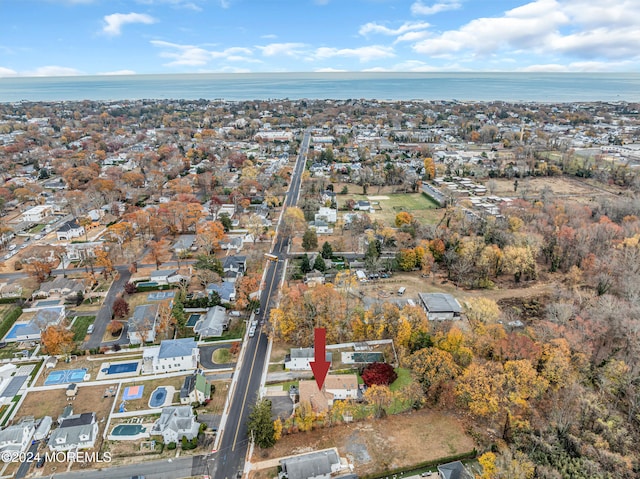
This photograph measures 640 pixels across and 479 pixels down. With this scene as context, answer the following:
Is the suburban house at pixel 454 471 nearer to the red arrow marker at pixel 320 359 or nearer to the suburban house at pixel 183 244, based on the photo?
the red arrow marker at pixel 320 359

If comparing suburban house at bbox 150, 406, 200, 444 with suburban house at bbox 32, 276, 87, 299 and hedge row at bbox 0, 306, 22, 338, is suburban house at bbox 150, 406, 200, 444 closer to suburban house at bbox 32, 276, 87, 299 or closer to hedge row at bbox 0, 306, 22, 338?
hedge row at bbox 0, 306, 22, 338

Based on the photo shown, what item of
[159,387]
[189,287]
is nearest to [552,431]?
[159,387]

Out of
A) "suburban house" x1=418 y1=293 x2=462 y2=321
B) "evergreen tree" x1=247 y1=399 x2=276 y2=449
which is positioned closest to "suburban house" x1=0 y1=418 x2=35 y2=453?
"evergreen tree" x1=247 y1=399 x2=276 y2=449

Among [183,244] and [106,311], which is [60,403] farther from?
[183,244]

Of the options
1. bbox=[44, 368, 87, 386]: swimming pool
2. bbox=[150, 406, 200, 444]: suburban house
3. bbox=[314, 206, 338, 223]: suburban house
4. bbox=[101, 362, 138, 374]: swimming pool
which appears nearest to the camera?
bbox=[150, 406, 200, 444]: suburban house

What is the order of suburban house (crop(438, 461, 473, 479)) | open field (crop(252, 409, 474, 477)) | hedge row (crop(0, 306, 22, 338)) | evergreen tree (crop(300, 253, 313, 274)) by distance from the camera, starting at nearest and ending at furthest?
suburban house (crop(438, 461, 473, 479)), open field (crop(252, 409, 474, 477)), hedge row (crop(0, 306, 22, 338)), evergreen tree (crop(300, 253, 313, 274))

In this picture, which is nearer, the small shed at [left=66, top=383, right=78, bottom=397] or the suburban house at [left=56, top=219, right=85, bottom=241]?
the small shed at [left=66, top=383, right=78, bottom=397]

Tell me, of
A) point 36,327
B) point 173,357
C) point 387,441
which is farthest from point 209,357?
point 36,327
